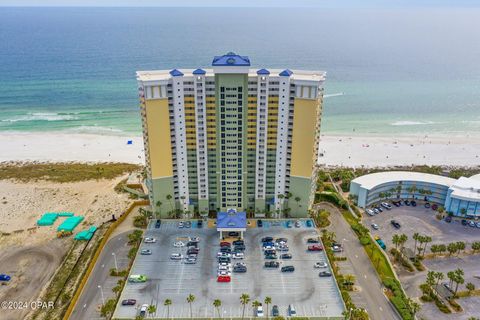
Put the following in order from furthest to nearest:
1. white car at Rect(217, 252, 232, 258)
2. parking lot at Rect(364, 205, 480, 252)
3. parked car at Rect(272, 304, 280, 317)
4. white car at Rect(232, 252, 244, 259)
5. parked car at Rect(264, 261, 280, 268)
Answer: parking lot at Rect(364, 205, 480, 252)
white car at Rect(232, 252, 244, 259)
white car at Rect(217, 252, 232, 258)
parked car at Rect(264, 261, 280, 268)
parked car at Rect(272, 304, 280, 317)

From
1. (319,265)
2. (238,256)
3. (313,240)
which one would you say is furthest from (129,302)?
(313,240)

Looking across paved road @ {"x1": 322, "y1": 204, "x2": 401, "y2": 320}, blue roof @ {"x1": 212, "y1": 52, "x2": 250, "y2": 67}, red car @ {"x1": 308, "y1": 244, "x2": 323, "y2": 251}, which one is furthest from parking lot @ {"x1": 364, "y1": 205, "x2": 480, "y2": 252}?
blue roof @ {"x1": 212, "y1": 52, "x2": 250, "y2": 67}

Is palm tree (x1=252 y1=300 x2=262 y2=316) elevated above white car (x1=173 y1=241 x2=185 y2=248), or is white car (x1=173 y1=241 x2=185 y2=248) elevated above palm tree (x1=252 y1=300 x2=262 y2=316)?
white car (x1=173 y1=241 x2=185 y2=248)

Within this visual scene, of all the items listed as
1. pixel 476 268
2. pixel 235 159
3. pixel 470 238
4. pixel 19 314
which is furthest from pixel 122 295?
pixel 470 238

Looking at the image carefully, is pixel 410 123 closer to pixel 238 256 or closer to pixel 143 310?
pixel 238 256

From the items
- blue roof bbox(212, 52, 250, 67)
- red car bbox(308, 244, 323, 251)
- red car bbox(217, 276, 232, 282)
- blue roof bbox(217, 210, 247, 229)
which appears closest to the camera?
red car bbox(217, 276, 232, 282)

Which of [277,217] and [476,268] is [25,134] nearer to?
[277,217]

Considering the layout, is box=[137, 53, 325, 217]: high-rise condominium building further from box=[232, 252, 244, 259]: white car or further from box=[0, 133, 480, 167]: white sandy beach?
box=[0, 133, 480, 167]: white sandy beach
